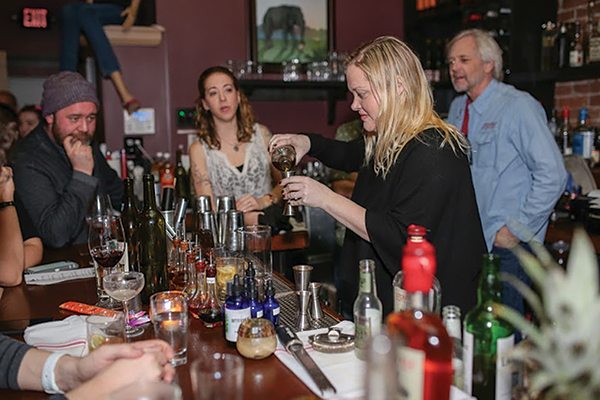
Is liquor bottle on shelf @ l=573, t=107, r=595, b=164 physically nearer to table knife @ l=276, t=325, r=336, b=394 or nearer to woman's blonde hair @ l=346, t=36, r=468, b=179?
woman's blonde hair @ l=346, t=36, r=468, b=179

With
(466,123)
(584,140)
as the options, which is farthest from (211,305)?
(584,140)

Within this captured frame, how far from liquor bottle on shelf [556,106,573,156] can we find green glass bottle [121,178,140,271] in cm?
298

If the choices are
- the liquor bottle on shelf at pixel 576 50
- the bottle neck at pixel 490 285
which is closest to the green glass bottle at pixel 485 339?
the bottle neck at pixel 490 285

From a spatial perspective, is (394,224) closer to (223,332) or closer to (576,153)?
(223,332)

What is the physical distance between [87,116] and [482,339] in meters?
2.19

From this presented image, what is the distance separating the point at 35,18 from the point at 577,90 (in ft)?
21.2

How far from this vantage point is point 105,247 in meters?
1.54

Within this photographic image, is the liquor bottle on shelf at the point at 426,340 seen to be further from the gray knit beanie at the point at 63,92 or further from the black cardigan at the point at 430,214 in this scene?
the gray knit beanie at the point at 63,92

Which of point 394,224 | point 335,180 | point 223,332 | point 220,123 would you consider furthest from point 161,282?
point 335,180

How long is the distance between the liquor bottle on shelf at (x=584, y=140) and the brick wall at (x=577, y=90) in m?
0.17

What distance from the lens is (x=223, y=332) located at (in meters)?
1.34

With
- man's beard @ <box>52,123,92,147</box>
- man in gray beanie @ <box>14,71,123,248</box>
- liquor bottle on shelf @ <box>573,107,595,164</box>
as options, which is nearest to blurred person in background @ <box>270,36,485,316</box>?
man in gray beanie @ <box>14,71,123,248</box>

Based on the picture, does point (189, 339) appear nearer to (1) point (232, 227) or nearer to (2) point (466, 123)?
(1) point (232, 227)

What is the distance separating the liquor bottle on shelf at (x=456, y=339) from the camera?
979mm
